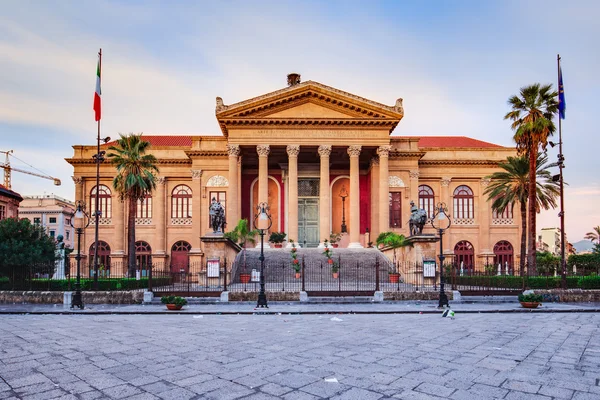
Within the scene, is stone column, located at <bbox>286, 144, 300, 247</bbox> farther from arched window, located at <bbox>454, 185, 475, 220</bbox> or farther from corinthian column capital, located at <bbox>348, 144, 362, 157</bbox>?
arched window, located at <bbox>454, 185, 475, 220</bbox>

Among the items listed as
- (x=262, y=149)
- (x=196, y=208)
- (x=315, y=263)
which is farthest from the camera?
(x=196, y=208)

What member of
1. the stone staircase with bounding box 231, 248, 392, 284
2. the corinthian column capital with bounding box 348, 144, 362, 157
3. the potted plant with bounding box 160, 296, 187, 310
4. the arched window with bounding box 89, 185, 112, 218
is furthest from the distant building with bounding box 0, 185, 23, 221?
the potted plant with bounding box 160, 296, 187, 310

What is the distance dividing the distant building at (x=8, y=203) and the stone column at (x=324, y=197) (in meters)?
30.6

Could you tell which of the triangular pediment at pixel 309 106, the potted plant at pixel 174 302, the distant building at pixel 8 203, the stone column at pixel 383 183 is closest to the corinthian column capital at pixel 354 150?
the stone column at pixel 383 183

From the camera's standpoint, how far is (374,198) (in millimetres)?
38688

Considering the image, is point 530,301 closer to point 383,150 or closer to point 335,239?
point 383,150

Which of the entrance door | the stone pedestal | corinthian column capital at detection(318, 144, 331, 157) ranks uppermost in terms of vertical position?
corinthian column capital at detection(318, 144, 331, 157)

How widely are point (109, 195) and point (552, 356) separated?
4112 cm

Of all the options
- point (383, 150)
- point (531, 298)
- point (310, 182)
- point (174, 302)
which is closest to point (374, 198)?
point (383, 150)

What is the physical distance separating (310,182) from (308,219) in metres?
3.31

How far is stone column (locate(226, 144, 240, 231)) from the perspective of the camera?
36.2 meters

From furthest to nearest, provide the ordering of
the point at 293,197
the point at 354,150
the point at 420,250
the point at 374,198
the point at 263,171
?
the point at 374,198 < the point at 354,150 < the point at 263,171 < the point at 293,197 < the point at 420,250

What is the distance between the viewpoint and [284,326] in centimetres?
1236

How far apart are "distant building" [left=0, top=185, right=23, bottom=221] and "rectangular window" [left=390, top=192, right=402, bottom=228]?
117ft
